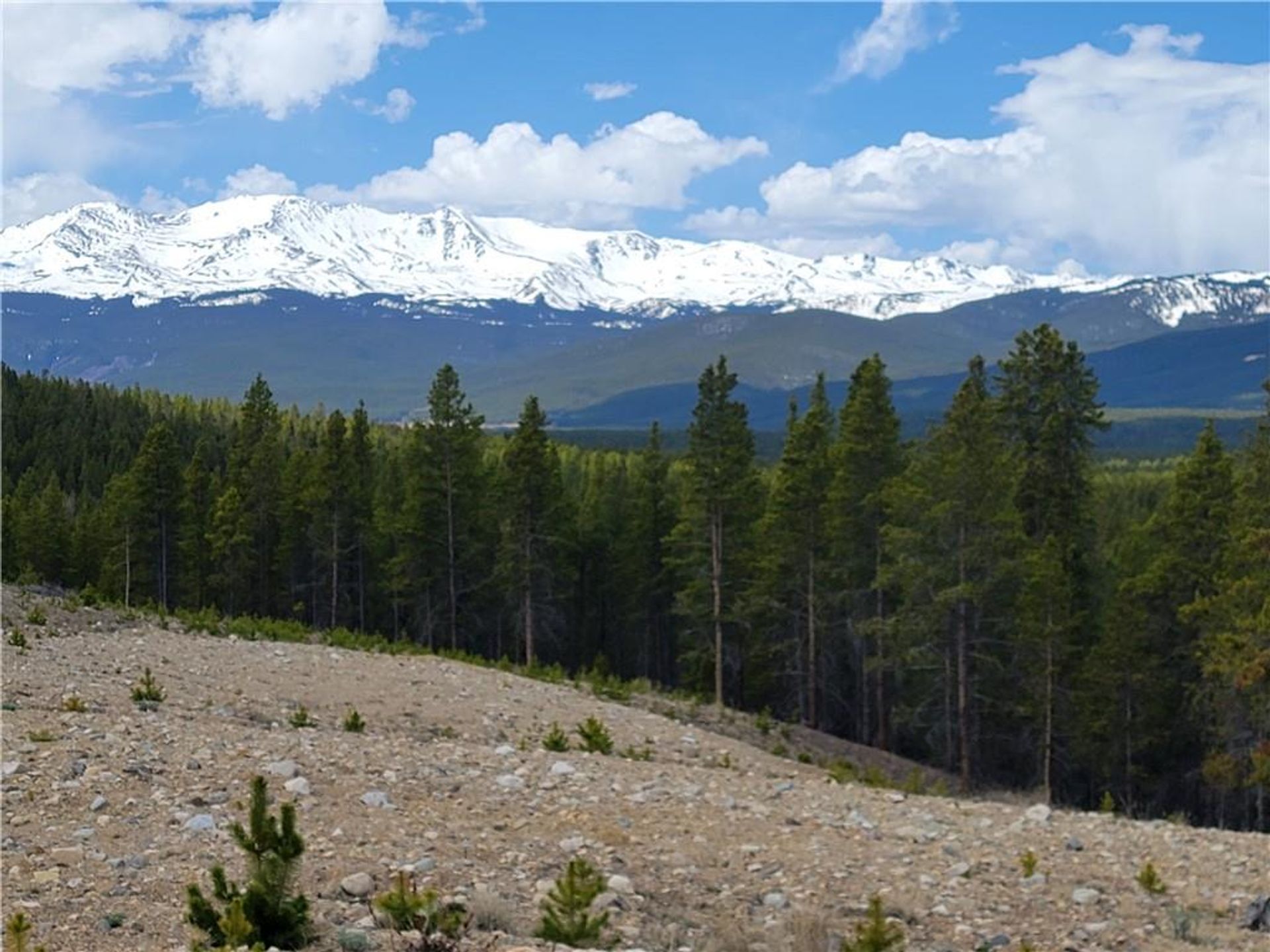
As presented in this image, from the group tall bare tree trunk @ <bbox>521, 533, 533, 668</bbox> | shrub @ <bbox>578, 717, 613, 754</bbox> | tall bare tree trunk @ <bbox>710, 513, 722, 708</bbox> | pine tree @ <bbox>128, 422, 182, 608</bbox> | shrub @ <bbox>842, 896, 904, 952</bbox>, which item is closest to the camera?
shrub @ <bbox>842, 896, 904, 952</bbox>

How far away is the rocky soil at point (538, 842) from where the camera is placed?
10109mm

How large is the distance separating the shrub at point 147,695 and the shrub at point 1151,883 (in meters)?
12.6

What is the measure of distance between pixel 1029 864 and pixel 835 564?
29730mm

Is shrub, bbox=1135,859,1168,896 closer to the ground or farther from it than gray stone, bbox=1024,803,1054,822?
farther from it

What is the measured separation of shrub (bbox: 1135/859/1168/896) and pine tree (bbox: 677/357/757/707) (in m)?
27.4

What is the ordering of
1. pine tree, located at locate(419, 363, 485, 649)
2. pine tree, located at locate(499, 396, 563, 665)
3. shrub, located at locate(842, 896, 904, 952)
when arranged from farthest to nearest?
pine tree, located at locate(419, 363, 485, 649), pine tree, located at locate(499, 396, 563, 665), shrub, located at locate(842, 896, 904, 952)

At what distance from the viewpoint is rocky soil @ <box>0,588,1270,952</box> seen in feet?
33.2

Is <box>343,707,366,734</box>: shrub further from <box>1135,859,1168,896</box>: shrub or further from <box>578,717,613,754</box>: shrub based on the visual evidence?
<box>1135,859,1168,896</box>: shrub

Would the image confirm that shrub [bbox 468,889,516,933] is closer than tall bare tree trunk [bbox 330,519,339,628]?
Yes

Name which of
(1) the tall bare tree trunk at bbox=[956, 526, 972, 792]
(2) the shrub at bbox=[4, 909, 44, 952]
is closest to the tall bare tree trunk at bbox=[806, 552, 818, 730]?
(1) the tall bare tree trunk at bbox=[956, 526, 972, 792]

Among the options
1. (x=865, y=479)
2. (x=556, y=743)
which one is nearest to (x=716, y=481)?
(x=865, y=479)

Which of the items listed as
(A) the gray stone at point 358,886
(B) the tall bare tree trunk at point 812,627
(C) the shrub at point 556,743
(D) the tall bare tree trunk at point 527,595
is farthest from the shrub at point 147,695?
(B) the tall bare tree trunk at point 812,627

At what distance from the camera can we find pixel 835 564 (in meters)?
43.0

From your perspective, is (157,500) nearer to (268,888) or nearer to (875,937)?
(268,888)
